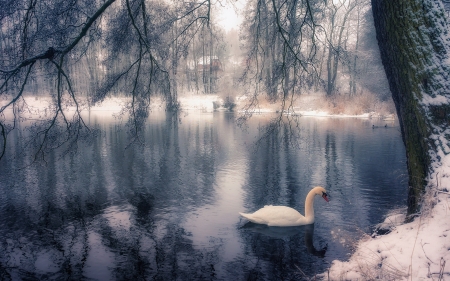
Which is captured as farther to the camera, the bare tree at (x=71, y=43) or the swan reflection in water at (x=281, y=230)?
the swan reflection in water at (x=281, y=230)

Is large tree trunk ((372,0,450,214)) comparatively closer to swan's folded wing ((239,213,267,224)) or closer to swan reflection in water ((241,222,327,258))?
swan reflection in water ((241,222,327,258))

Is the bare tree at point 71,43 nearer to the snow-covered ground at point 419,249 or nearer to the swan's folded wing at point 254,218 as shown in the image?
the swan's folded wing at point 254,218

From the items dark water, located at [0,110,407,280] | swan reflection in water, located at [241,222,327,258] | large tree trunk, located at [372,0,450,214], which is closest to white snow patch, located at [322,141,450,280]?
large tree trunk, located at [372,0,450,214]

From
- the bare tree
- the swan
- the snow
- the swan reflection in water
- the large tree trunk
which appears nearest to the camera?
the snow

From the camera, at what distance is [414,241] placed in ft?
12.0

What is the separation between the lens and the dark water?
575 centimetres

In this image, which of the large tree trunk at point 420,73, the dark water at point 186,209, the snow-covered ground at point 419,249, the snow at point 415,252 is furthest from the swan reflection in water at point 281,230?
the large tree trunk at point 420,73

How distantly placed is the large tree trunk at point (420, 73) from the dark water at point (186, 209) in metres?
1.21

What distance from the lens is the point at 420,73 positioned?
12.4 ft

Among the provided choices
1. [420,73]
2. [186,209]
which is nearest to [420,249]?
[420,73]

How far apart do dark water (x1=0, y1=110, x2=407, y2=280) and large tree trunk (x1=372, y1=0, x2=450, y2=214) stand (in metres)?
1.21

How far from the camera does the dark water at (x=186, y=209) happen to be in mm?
5750

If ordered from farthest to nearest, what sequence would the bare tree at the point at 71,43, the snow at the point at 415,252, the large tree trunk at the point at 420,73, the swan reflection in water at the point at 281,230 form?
the swan reflection in water at the point at 281,230, the bare tree at the point at 71,43, the large tree trunk at the point at 420,73, the snow at the point at 415,252

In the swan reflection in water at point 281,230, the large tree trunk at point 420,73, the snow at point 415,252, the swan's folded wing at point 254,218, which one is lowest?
the swan reflection in water at point 281,230
